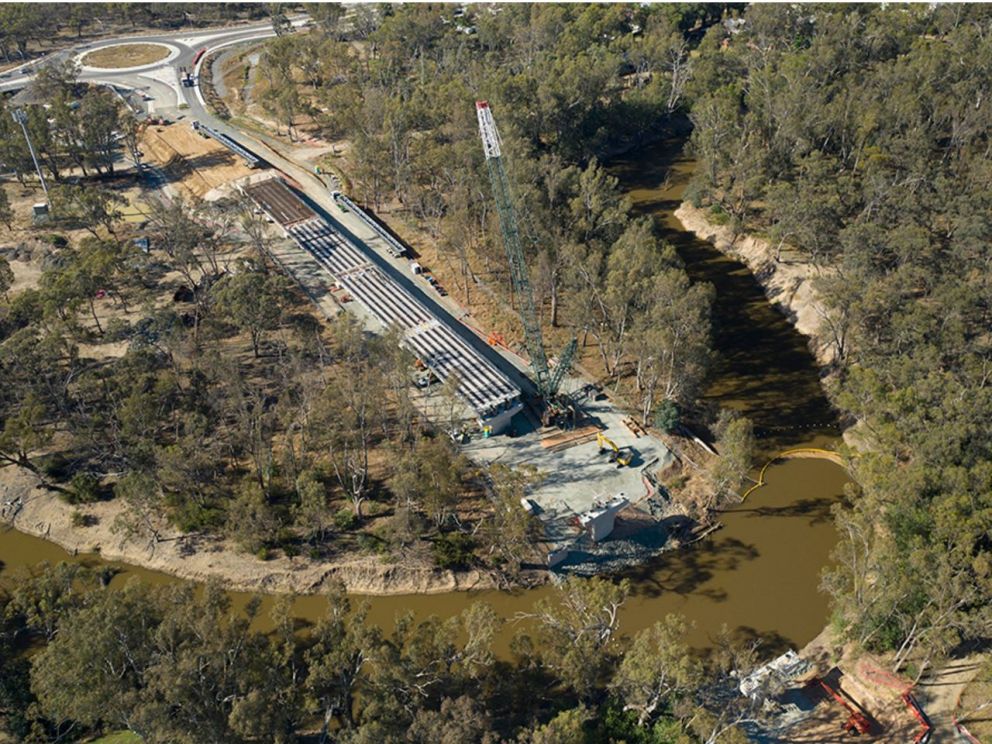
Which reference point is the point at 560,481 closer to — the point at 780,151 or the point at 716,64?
the point at 780,151

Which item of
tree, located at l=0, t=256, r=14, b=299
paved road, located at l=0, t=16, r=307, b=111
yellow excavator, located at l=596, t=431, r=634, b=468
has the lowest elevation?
yellow excavator, located at l=596, t=431, r=634, b=468

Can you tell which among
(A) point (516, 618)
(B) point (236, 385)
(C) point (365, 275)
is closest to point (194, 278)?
(C) point (365, 275)

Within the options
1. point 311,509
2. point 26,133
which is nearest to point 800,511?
point 311,509

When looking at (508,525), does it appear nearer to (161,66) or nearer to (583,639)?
(583,639)

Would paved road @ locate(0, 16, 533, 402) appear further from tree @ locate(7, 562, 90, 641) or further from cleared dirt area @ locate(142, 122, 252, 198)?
tree @ locate(7, 562, 90, 641)

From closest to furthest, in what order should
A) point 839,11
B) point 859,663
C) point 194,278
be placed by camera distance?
point 859,663
point 194,278
point 839,11

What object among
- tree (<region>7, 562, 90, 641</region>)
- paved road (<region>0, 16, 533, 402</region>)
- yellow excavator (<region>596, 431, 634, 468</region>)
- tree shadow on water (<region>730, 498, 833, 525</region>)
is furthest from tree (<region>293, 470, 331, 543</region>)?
tree shadow on water (<region>730, 498, 833, 525</region>)

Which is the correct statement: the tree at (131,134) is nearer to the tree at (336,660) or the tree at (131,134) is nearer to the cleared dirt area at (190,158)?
the cleared dirt area at (190,158)
